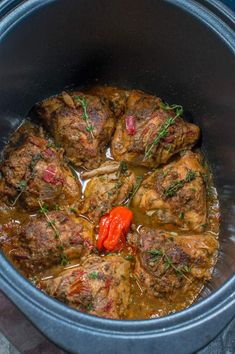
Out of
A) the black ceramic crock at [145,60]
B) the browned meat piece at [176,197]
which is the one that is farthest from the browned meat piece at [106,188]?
the black ceramic crock at [145,60]

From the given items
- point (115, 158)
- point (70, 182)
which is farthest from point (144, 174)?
point (70, 182)

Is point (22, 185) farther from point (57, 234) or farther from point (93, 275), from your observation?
point (93, 275)

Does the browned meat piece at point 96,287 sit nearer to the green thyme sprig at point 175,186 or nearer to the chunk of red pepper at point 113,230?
the chunk of red pepper at point 113,230

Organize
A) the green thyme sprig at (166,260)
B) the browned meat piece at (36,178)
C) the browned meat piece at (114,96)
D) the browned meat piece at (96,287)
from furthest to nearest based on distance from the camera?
the browned meat piece at (114,96) < the browned meat piece at (36,178) < the green thyme sprig at (166,260) < the browned meat piece at (96,287)

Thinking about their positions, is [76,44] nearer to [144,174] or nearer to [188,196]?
[144,174]

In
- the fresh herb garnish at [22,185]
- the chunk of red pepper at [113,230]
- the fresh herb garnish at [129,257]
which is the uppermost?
the chunk of red pepper at [113,230]

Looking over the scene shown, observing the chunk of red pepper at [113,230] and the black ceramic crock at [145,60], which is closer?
the black ceramic crock at [145,60]
